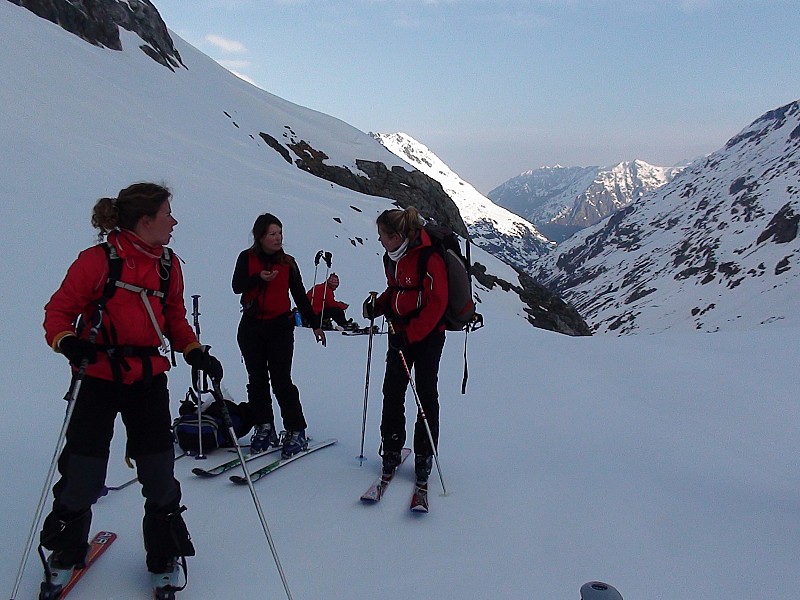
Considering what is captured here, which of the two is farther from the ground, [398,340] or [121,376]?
[398,340]

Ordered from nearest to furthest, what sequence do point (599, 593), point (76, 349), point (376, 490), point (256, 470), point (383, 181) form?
1. point (599, 593)
2. point (76, 349)
3. point (376, 490)
4. point (256, 470)
5. point (383, 181)

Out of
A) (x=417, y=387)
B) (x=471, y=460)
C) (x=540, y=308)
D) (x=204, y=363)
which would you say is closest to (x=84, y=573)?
(x=204, y=363)

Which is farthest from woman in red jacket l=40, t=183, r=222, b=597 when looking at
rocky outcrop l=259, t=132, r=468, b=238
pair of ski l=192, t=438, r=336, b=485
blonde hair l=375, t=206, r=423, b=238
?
rocky outcrop l=259, t=132, r=468, b=238

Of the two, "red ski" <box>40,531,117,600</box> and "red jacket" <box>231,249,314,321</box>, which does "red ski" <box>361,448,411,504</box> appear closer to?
"red jacket" <box>231,249,314,321</box>

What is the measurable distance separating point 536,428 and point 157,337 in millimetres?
5669

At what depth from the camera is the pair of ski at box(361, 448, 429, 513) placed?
5123 mm

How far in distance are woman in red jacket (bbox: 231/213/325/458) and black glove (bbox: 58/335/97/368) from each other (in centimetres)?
239

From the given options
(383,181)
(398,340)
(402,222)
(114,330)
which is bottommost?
(398,340)

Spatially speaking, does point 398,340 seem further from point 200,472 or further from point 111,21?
point 111,21

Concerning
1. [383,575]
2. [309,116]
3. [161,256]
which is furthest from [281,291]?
[309,116]

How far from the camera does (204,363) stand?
155 inches

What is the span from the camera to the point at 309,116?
7388cm

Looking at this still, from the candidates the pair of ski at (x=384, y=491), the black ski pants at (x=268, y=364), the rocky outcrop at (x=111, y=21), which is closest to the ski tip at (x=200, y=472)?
the black ski pants at (x=268, y=364)

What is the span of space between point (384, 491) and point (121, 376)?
281 cm
